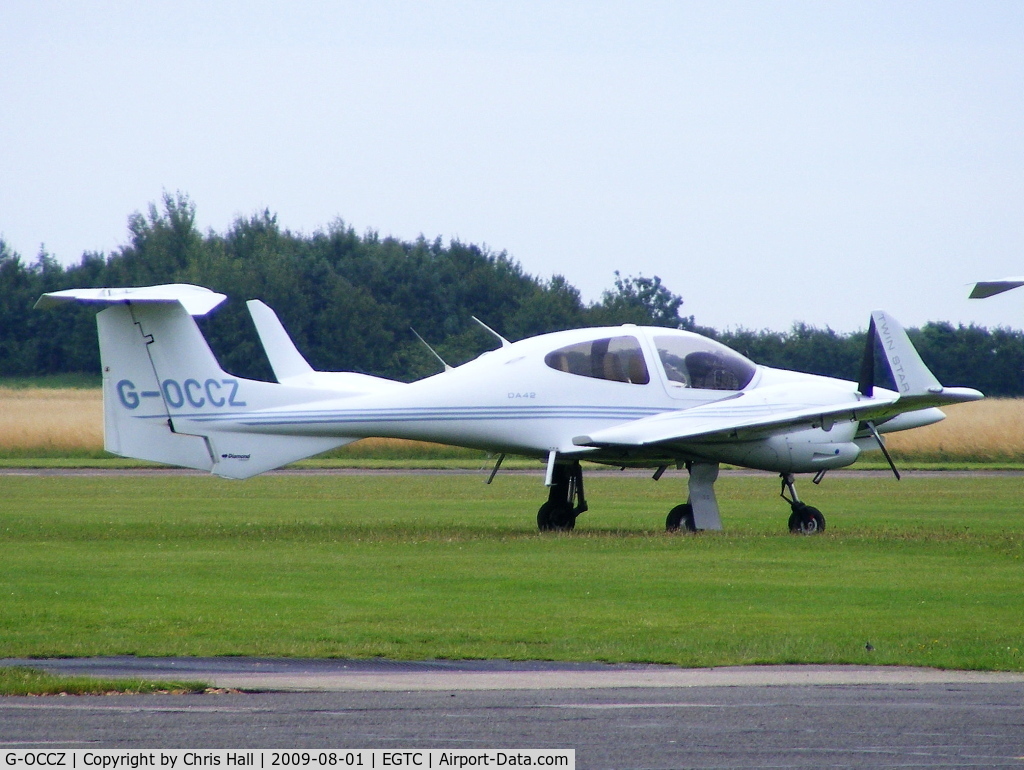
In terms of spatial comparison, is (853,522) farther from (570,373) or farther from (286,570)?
(286,570)

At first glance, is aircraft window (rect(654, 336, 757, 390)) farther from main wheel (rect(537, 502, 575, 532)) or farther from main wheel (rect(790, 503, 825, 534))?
main wheel (rect(537, 502, 575, 532))

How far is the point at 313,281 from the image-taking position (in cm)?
7956

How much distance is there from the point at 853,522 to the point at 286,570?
442 inches

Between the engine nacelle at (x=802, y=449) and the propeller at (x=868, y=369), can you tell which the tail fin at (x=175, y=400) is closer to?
the engine nacelle at (x=802, y=449)

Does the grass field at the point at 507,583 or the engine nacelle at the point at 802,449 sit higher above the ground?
the engine nacelle at the point at 802,449

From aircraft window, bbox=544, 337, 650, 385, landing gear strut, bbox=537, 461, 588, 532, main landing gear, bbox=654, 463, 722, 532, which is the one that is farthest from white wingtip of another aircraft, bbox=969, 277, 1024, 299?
landing gear strut, bbox=537, 461, 588, 532

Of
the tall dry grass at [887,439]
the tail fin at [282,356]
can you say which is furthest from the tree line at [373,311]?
the tail fin at [282,356]

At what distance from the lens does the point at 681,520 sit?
22.4 m

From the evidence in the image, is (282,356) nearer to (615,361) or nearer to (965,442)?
(615,361)

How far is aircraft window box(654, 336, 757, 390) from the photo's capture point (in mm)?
22516

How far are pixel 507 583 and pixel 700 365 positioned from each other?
7677 mm

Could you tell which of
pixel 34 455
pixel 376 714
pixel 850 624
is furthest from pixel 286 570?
pixel 34 455

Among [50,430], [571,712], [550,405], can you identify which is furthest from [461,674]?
[50,430]

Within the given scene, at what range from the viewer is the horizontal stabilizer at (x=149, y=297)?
19.9m
